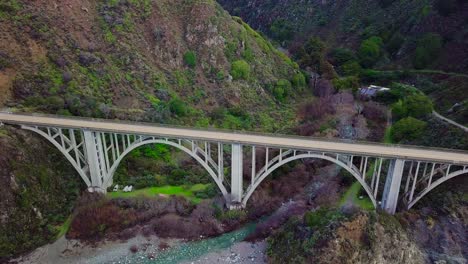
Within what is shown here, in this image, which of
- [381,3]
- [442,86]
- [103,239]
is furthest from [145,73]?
[381,3]

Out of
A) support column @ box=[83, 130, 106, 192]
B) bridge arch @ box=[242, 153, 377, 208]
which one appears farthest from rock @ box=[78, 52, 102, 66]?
bridge arch @ box=[242, 153, 377, 208]

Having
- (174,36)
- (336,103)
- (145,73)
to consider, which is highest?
(174,36)

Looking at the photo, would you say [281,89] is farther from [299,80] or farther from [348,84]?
[348,84]

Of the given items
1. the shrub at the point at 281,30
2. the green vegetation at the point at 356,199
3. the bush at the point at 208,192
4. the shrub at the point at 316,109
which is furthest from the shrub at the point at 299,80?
the bush at the point at 208,192

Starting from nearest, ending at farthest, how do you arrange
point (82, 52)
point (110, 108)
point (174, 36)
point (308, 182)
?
1. point (308, 182)
2. point (110, 108)
3. point (82, 52)
4. point (174, 36)

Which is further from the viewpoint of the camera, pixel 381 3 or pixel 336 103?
pixel 381 3

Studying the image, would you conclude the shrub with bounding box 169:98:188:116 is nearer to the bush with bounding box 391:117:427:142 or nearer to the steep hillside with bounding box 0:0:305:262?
the steep hillside with bounding box 0:0:305:262

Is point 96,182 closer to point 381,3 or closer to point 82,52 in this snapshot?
point 82,52
